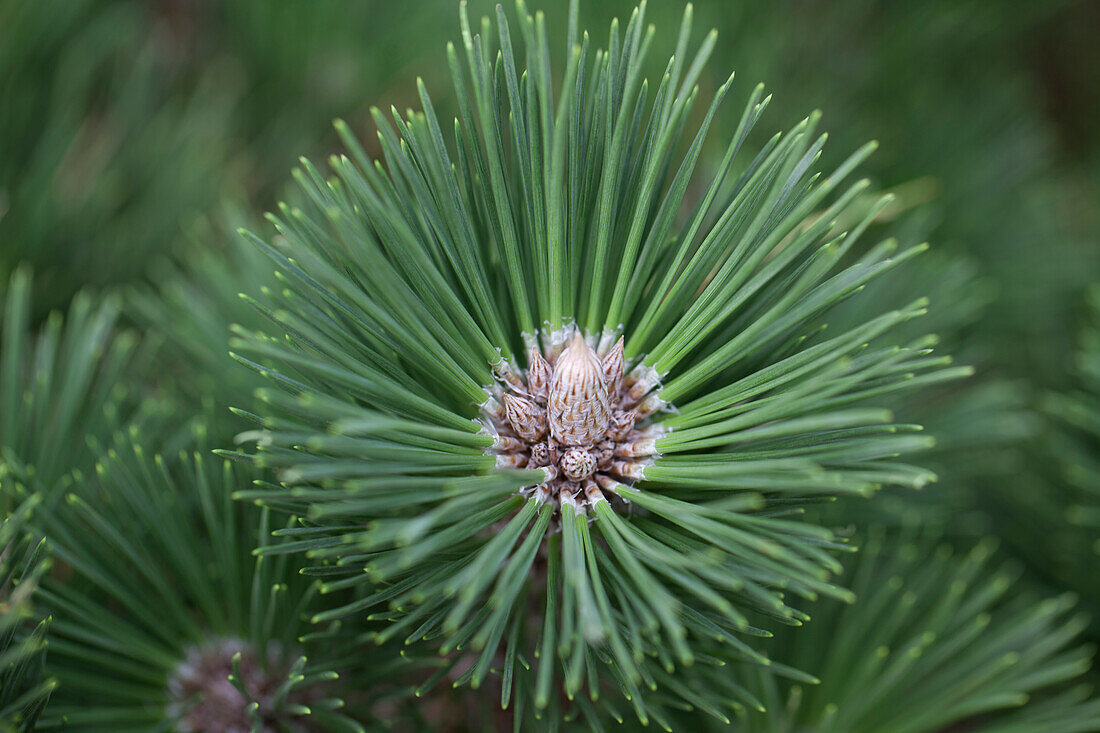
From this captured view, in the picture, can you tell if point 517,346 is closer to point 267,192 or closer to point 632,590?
point 632,590

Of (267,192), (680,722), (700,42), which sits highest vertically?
(700,42)

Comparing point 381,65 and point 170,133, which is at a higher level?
point 381,65

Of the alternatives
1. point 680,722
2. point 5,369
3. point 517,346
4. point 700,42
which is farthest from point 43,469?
point 700,42

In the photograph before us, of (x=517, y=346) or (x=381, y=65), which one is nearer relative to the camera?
(x=517, y=346)

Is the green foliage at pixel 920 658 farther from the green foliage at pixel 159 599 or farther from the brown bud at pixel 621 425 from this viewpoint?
the green foliage at pixel 159 599

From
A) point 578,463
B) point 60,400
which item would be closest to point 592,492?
point 578,463

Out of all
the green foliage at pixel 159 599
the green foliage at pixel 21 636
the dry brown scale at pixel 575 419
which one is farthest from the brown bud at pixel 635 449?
the green foliage at pixel 21 636

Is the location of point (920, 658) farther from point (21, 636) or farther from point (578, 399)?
point (21, 636)
